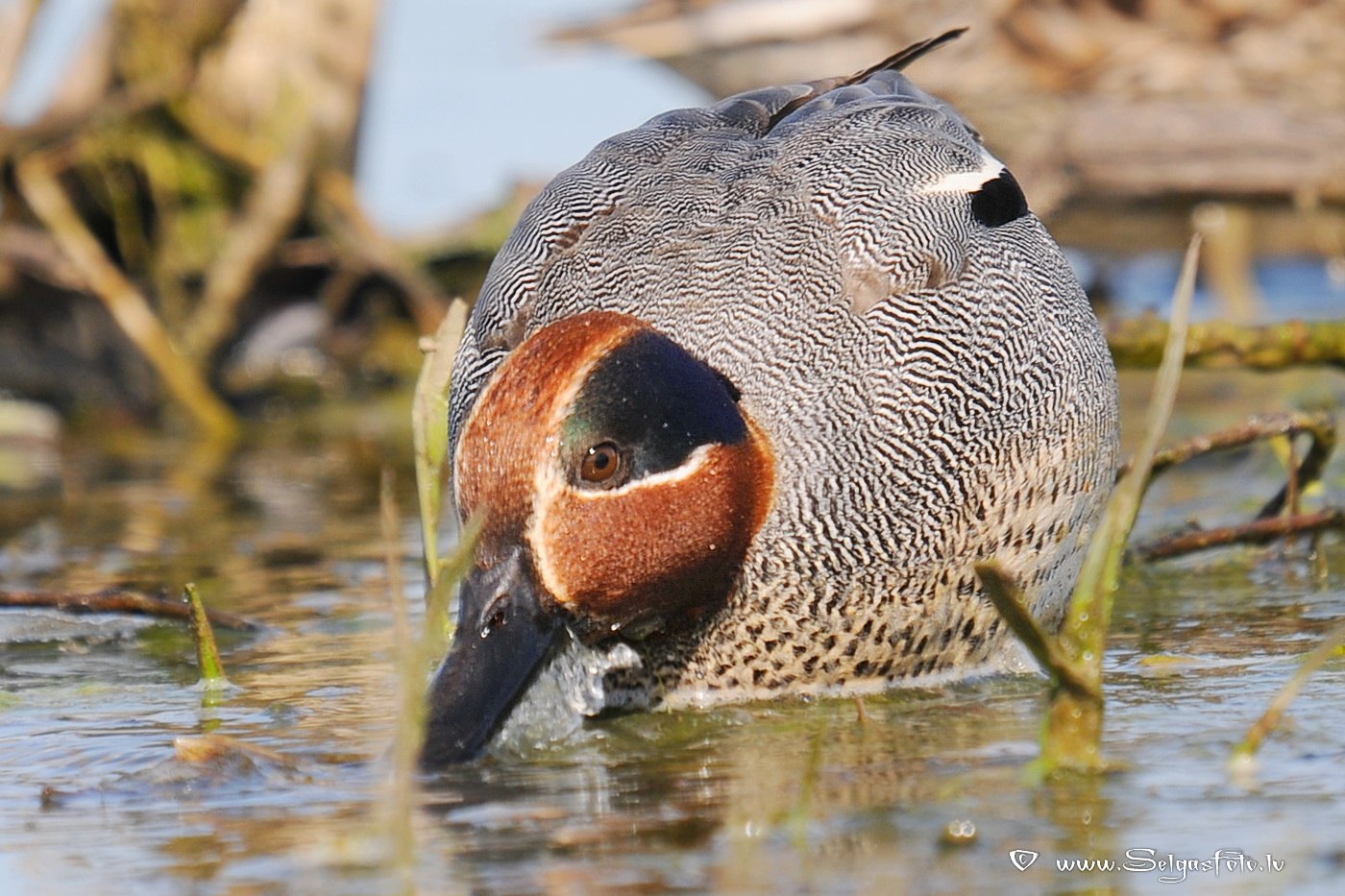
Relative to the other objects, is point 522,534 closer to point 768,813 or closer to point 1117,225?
point 768,813

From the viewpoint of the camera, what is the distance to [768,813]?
9.43 feet

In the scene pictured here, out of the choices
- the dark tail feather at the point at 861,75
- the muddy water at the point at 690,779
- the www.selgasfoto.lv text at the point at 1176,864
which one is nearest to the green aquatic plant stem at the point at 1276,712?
the muddy water at the point at 690,779

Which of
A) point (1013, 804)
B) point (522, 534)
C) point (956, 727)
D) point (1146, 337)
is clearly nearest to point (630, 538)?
point (522, 534)

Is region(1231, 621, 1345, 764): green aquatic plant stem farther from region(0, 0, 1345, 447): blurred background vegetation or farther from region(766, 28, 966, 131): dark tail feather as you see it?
region(0, 0, 1345, 447): blurred background vegetation

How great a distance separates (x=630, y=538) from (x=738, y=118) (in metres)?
1.57

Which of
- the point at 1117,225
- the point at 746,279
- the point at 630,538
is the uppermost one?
the point at 746,279

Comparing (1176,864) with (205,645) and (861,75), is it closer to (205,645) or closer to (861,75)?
(205,645)

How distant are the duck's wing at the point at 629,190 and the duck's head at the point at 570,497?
1.66 feet

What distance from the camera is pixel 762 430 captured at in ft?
12.2

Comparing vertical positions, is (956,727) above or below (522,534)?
below

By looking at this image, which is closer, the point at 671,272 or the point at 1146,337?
the point at 671,272

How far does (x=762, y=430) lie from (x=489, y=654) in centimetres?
69

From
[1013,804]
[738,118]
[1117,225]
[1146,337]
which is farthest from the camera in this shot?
[1117,225]

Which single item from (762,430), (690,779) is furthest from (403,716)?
(762,430)
